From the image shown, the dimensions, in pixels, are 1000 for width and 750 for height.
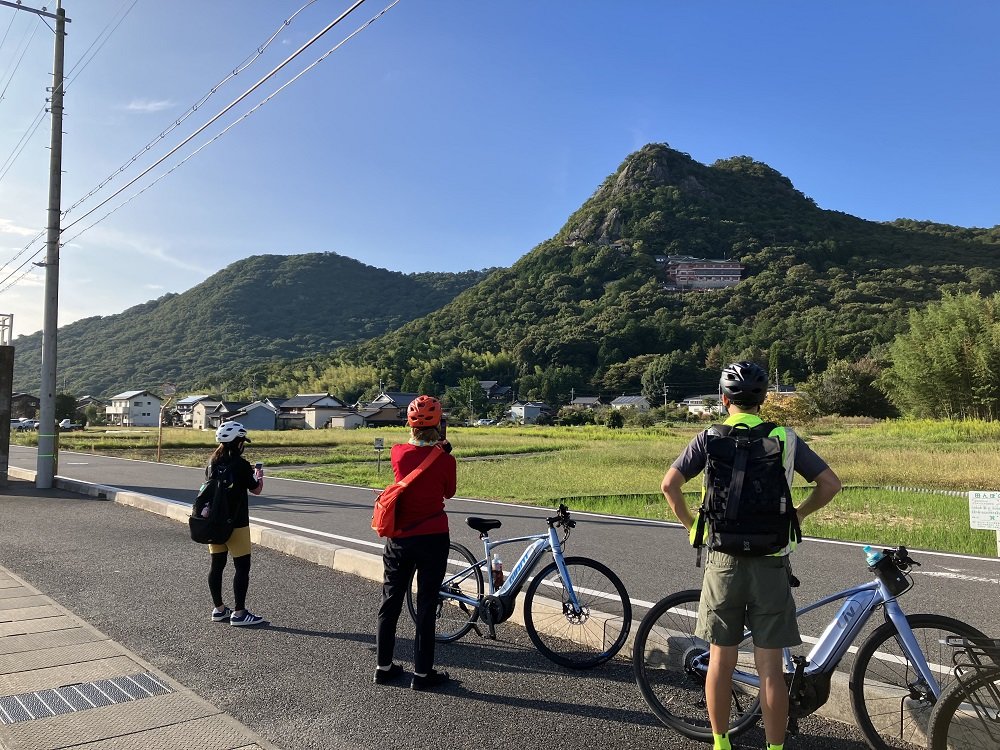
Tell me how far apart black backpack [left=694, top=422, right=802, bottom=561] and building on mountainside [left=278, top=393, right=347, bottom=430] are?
8167cm

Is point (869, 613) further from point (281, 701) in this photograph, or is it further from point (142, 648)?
point (142, 648)

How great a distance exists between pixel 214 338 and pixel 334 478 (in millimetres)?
120360

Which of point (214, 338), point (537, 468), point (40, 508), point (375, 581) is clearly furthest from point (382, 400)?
point (375, 581)

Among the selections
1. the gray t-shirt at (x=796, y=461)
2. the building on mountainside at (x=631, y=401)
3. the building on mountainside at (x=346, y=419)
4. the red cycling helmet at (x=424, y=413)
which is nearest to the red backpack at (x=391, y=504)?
the red cycling helmet at (x=424, y=413)

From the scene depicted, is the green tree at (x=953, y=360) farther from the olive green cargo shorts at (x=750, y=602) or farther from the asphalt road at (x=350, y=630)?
the olive green cargo shorts at (x=750, y=602)

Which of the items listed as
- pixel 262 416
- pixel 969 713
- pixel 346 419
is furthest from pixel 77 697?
pixel 262 416

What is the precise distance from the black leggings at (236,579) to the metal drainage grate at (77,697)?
3.70 ft

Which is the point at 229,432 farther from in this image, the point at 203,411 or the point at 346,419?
the point at 203,411

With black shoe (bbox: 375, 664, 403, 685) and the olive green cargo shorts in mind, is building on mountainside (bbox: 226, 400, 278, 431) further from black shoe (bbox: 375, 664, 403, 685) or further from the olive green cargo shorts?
the olive green cargo shorts

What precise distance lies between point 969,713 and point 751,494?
1189mm

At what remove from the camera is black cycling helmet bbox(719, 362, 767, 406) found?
9.03 feet

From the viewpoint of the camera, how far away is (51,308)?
13.3 meters

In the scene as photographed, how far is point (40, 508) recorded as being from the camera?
1066 centimetres

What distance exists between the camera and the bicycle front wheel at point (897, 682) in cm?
283
